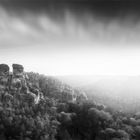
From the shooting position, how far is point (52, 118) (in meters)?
112

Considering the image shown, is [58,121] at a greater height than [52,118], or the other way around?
[52,118]

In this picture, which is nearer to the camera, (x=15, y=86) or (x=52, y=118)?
(x=52, y=118)

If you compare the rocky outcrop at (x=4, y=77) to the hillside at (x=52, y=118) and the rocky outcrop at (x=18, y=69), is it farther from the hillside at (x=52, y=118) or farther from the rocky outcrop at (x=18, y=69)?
the rocky outcrop at (x=18, y=69)

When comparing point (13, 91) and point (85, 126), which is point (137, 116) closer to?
Answer: point (85, 126)

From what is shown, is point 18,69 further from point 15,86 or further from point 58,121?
point 58,121

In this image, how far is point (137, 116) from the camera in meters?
114

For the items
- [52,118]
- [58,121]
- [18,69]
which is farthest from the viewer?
[18,69]

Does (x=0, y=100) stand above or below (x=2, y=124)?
above

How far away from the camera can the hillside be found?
309ft

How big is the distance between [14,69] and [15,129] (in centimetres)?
6797

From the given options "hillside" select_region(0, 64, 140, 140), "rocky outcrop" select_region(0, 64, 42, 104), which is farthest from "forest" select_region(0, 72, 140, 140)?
"rocky outcrop" select_region(0, 64, 42, 104)

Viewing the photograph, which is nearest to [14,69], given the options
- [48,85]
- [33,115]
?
[48,85]

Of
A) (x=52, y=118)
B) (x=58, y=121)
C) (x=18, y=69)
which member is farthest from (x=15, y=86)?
(x=58, y=121)

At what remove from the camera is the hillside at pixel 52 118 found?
309 ft
